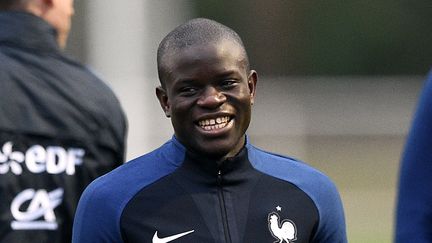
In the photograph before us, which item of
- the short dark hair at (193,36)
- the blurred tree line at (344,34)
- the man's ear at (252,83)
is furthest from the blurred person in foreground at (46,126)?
the blurred tree line at (344,34)

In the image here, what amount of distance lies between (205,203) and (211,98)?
0.96 ft

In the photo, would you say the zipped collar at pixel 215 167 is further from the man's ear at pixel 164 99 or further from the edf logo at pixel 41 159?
the edf logo at pixel 41 159

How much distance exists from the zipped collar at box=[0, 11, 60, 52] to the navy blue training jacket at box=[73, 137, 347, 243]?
75 centimetres

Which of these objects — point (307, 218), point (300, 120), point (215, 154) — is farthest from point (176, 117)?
point (300, 120)

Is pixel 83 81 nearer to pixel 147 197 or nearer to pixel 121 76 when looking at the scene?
pixel 147 197

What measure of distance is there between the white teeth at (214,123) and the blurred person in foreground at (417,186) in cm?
79

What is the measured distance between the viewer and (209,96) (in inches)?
138

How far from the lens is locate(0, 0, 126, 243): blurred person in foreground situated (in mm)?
4078

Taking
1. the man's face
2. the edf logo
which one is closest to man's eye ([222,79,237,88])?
the man's face

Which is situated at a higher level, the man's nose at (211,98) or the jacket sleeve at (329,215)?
the man's nose at (211,98)

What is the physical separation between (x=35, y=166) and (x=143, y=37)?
26.9 ft

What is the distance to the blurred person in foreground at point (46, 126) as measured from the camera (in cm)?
408

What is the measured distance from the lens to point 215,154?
11.7ft

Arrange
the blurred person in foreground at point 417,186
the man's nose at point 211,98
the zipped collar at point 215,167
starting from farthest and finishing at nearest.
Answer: the zipped collar at point 215,167 → the man's nose at point 211,98 → the blurred person in foreground at point 417,186
